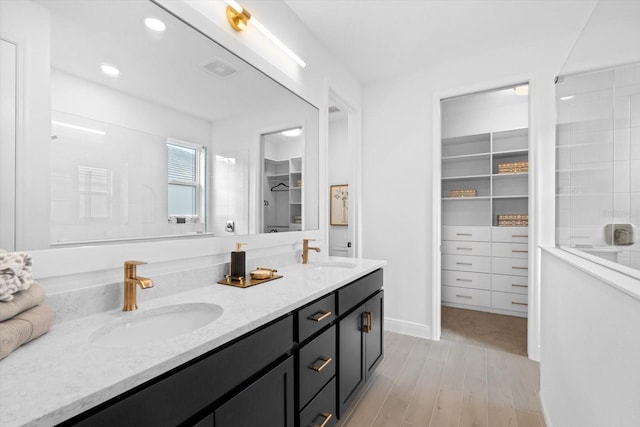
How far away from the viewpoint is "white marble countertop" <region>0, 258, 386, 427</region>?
0.53 meters

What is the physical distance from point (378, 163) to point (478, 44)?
1.33 m

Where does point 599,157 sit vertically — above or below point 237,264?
above

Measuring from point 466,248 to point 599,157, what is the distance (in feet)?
9.32

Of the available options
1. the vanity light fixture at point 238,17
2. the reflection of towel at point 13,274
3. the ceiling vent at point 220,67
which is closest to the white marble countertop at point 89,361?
the reflection of towel at point 13,274

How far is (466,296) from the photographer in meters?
3.85

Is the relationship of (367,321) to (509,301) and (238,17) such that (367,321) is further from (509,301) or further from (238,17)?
(509,301)

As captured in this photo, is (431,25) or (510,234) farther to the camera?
(510,234)

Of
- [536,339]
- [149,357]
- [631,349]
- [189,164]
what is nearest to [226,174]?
[189,164]

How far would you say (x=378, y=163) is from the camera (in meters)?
3.17

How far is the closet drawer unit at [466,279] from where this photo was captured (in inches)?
146

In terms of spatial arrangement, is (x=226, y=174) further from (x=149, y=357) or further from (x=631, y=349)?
(x=631, y=349)

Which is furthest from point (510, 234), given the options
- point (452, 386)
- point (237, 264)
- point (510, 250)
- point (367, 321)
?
point (237, 264)

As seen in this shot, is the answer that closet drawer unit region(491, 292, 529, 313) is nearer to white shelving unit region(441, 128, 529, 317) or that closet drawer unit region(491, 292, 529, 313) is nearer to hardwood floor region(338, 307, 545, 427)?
white shelving unit region(441, 128, 529, 317)

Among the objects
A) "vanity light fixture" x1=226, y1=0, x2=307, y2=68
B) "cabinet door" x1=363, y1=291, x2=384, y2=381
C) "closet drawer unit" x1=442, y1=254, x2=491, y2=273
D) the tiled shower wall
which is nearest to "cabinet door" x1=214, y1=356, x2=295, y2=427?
"cabinet door" x1=363, y1=291, x2=384, y2=381
